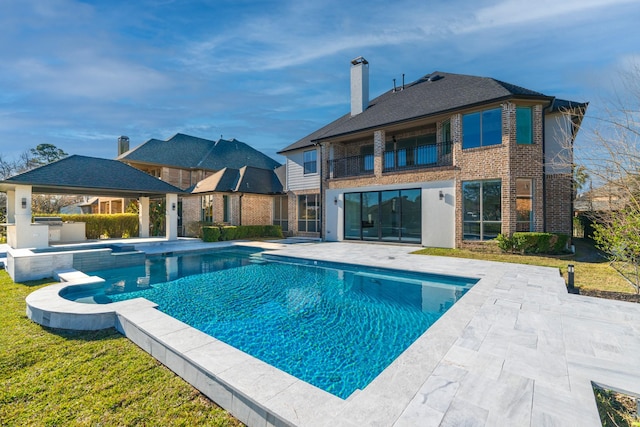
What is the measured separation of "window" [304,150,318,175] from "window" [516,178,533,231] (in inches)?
422

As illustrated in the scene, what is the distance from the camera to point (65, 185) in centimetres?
1191

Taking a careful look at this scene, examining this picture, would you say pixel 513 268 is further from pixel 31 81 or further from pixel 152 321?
pixel 31 81

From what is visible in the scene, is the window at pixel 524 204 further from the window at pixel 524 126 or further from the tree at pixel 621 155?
the tree at pixel 621 155

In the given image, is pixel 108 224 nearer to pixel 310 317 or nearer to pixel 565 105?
pixel 310 317

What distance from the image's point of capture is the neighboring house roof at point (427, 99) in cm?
1188

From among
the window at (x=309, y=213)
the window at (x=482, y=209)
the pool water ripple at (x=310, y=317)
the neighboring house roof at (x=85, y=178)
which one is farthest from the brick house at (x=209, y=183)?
the window at (x=482, y=209)

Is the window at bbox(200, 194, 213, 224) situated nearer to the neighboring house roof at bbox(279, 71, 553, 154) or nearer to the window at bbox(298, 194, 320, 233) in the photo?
the neighboring house roof at bbox(279, 71, 553, 154)

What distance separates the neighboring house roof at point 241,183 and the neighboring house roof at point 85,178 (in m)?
3.67

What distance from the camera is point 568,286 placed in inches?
241

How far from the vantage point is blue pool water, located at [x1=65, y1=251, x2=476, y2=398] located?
3.95m

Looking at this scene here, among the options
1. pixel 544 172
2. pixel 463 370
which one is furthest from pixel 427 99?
pixel 463 370

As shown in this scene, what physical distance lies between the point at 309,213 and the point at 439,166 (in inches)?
334

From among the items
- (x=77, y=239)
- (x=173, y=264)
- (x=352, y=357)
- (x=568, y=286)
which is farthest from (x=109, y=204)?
(x=568, y=286)

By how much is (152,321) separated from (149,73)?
1492cm
